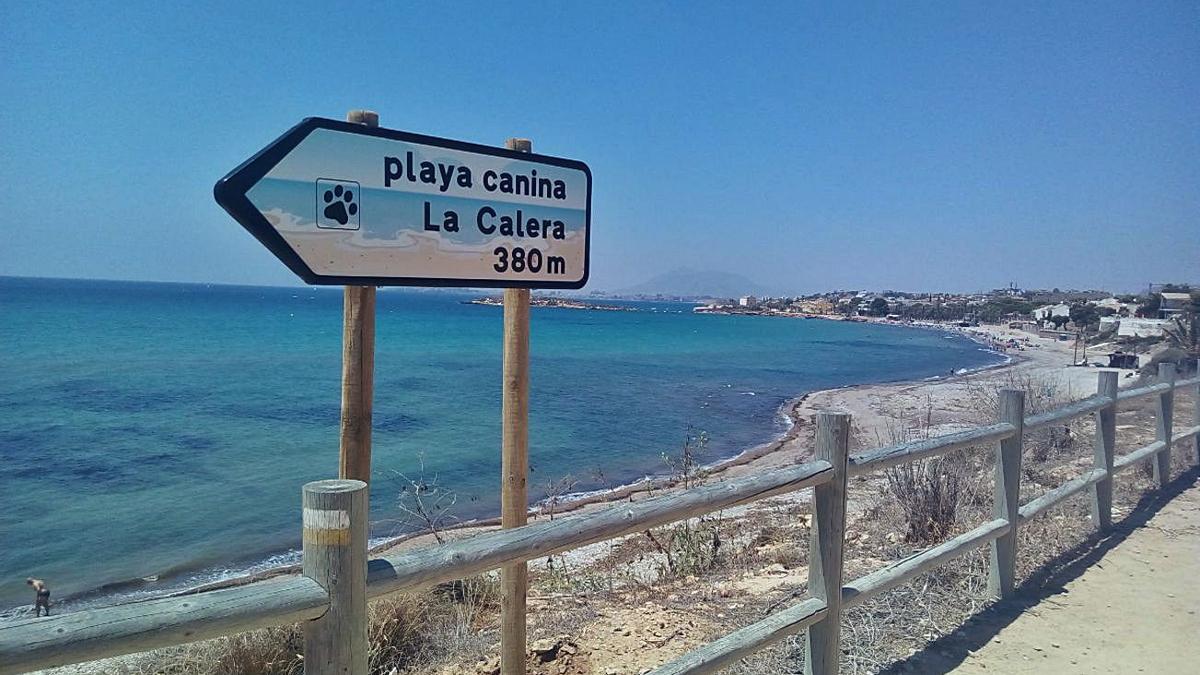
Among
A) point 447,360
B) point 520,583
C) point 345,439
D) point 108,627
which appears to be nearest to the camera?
point 108,627

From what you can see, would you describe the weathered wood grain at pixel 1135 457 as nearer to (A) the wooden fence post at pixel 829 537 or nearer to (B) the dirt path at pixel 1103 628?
(B) the dirt path at pixel 1103 628

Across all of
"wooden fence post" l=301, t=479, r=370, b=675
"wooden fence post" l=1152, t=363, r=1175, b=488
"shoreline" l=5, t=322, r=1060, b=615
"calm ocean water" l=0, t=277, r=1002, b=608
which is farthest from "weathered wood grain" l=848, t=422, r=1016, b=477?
"calm ocean water" l=0, t=277, r=1002, b=608

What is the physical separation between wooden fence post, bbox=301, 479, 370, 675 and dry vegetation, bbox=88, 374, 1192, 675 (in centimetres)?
244

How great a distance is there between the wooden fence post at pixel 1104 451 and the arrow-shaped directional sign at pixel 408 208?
5450 mm

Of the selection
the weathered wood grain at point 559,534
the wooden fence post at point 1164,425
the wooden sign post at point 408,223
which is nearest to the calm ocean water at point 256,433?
the weathered wood grain at point 559,534

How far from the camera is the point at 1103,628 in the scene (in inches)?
173

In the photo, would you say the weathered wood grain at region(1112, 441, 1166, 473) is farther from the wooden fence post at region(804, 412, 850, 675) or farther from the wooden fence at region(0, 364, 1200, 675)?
the wooden fence post at region(804, 412, 850, 675)

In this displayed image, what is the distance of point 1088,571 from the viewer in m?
5.32

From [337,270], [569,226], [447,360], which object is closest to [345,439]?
[337,270]

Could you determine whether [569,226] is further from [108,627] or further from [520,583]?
[108,627]

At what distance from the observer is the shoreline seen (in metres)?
8.95

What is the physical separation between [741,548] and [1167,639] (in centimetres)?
352

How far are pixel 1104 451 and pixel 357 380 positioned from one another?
6.41 meters

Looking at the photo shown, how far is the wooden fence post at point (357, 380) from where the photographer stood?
2.31 m
